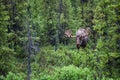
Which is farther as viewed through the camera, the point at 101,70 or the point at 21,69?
the point at 21,69

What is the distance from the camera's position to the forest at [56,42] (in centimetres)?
2645

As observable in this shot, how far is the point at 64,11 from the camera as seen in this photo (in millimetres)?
56562

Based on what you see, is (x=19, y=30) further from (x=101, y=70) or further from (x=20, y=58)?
(x=101, y=70)

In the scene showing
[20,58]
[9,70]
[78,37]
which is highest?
[78,37]

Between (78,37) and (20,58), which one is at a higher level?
(78,37)

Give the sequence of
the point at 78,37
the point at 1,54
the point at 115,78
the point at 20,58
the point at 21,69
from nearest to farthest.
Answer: the point at 115,78 < the point at 1,54 < the point at 78,37 < the point at 21,69 < the point at 20,58

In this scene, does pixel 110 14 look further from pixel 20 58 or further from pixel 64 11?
pixel 64 11

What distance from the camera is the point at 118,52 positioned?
26.0 metres

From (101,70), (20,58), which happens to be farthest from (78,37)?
(20,58)

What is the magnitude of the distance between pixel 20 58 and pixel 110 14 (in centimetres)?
2057

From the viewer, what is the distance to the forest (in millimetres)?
26453

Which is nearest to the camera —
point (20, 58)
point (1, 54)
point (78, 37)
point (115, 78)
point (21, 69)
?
point (115, 78)

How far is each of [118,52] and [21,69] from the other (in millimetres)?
15073

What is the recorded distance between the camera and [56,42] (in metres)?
50.1
